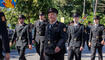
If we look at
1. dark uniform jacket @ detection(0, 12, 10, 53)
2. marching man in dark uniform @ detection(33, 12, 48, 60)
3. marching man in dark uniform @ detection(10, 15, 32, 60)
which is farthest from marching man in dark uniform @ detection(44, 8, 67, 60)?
marching man in dark uniform @ detection(33, 12, 48, 60)

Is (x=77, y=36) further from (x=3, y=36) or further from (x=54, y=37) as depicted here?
(x=3, y=36)

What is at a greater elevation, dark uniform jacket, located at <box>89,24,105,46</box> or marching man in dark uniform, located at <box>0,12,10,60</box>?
marching man in dark uniform, located at <box>0,12,10,60</box>

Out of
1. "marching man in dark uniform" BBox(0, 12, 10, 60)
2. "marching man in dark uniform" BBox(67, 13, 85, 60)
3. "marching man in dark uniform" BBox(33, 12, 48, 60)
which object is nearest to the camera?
"marching man in dark uniform" BBox(0, 12, 10, 60)

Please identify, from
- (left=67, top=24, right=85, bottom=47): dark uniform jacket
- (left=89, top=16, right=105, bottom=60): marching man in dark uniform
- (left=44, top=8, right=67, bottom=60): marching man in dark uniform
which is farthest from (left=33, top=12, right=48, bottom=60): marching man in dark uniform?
(left=44, top=8, right=67, bottom=60): marching man in dark uniform

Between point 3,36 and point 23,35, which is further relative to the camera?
point 23,35

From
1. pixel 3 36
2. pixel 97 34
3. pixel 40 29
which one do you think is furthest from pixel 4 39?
pixel 97 34

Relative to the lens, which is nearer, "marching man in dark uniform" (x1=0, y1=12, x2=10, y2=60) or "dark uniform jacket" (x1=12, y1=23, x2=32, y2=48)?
"marching man in dark uniform" (x1=0, y1=12, x2=10, y2=60)

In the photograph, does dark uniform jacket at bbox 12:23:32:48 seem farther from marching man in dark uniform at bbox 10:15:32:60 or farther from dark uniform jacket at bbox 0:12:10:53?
dark uniform jacket at bbox 0:12:10:53

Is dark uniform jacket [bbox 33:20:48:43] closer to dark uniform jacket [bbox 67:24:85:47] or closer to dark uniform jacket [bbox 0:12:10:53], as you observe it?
dark uniform jacket [bbox 67:24:85:47]

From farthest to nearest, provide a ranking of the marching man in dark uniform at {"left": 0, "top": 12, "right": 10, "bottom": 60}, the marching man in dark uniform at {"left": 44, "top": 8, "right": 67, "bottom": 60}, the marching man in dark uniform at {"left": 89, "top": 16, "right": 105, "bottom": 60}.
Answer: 1. the marching man in dark uniform at {"left": 89, "top": 16, "right": 105, "bottom": 60}
2. the marching man in dark uniform at {"left": 44, "top": 8, "right": 67, "bottom": 60}
3. the marching man in dark uniform at {"left": 0, "top": 12, "right": 10, "bottom": 60}

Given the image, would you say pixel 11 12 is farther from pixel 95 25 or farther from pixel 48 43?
pixel 48 43

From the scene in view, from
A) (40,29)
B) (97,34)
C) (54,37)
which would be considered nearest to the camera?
(54,37)

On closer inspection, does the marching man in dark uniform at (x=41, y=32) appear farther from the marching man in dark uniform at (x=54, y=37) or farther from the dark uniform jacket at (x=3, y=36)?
the dark uniform jacket at (x=3, y=36)

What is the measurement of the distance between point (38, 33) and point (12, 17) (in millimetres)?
14522
